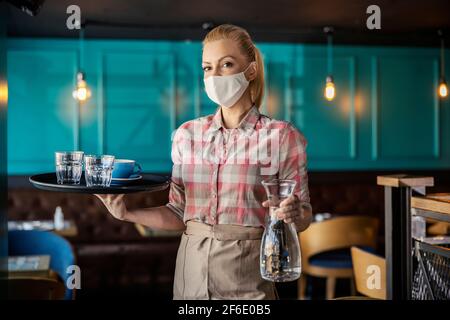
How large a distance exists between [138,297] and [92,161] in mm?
386

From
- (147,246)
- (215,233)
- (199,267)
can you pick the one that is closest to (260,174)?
(215,233)

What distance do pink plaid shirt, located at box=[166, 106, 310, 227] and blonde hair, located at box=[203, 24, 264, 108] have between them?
0.27 feet

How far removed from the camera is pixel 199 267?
1.59 meters

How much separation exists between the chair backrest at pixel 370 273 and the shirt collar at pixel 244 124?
65.8 inches

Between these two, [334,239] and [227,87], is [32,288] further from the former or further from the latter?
[334,239]

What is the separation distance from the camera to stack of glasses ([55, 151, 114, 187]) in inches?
62.2

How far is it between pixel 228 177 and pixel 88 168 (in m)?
0.39

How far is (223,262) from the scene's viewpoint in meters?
1.56

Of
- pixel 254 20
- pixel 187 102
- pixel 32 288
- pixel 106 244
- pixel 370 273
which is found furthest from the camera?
pixel 187 102

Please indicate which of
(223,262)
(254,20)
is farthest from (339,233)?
(223,262)

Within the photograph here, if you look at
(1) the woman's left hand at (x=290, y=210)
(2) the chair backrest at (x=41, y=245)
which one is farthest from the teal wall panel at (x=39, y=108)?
(1) the woman's left hand at (x=290, y=210)

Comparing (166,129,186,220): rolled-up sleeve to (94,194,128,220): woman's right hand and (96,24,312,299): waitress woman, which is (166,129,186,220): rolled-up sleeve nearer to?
(96,24,312,299): waitress woman

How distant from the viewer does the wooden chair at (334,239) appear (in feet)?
14.4

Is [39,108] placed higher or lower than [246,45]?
higher
